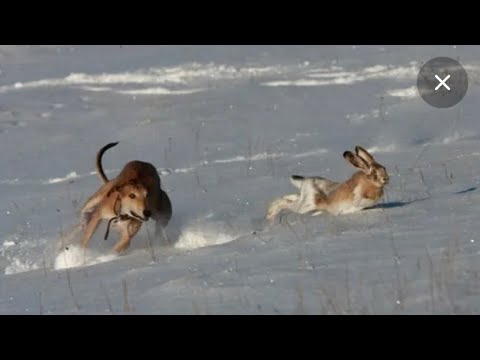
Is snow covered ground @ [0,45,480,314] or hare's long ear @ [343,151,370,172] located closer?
snow covered ground @ [0,45,480,314]

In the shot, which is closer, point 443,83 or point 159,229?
point 159,229

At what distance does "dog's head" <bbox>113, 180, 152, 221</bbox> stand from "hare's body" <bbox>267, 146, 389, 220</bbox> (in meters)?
1.47

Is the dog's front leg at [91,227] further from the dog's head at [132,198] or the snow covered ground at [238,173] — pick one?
the dog's head at [132,198]

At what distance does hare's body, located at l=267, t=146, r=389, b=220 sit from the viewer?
31.1ft

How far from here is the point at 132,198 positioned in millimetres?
10422

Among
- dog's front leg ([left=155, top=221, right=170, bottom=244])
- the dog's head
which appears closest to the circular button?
dog's front leg ([left=155, top=221, right=170, bottom=244])

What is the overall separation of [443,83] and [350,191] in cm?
1179

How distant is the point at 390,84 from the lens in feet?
73.0

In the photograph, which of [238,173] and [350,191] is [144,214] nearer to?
[350,191]

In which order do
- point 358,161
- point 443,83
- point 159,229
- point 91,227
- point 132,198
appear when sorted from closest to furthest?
point 358,161
point 132,198
point 91,227
point 159,229
point 443,83

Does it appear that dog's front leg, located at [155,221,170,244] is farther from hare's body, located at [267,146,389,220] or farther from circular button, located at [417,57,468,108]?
circular button, located at [417,57,468,108]

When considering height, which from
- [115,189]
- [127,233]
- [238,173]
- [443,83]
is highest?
[443,83]

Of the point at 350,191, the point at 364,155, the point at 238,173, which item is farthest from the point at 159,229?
the point at 238,173

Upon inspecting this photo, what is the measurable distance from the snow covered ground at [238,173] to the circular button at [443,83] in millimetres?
269
